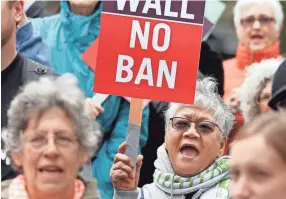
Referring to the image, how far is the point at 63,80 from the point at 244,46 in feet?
9.28

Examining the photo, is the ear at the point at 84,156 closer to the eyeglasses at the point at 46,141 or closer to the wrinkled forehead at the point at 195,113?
the eyeglasses at the point at 46,141

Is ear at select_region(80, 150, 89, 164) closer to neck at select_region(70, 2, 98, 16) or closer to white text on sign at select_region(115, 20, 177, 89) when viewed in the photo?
white text on sign at select_region(115, 20, 177, 89)

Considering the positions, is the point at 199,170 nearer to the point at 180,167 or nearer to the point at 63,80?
the point at 180,167

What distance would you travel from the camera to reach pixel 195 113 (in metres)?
4.73

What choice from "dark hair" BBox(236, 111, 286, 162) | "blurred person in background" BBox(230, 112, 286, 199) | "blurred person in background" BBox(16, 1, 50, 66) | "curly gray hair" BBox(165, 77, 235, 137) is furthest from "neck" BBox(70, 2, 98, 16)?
"blurred person in background" BBox(230, 112, 286, 199)

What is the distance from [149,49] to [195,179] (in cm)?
64

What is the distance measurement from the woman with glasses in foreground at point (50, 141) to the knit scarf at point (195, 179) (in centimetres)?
93

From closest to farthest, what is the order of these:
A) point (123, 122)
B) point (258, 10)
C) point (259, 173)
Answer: point (259, 173)
point (123, 122)
point (258, 10)

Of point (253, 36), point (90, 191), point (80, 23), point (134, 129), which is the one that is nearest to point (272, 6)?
point (253, 36)

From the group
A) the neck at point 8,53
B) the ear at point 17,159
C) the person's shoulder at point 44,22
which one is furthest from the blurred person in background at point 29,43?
the ear at point 17,159

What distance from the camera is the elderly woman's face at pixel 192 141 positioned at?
4656 mm

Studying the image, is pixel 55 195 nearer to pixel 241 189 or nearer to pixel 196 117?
pixel 241 189

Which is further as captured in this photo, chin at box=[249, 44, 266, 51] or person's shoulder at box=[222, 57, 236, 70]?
person's shoulder at box=[222, 57, 236, 70]

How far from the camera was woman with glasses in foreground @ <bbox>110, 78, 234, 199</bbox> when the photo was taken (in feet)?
15.2
